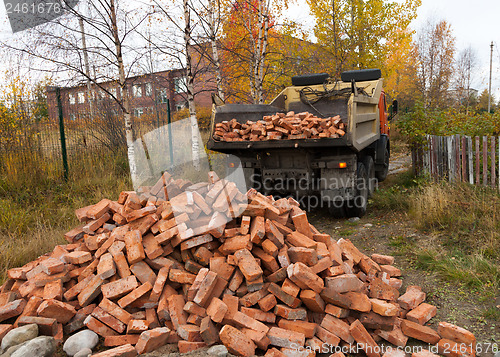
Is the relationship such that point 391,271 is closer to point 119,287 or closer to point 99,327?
point 119,287

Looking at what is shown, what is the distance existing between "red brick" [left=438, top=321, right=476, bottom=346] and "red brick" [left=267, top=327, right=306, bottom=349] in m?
1.23

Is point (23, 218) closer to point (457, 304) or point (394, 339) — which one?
point (394, 339)

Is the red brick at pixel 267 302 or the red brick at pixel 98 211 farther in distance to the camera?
the red brick at pixel 98 211

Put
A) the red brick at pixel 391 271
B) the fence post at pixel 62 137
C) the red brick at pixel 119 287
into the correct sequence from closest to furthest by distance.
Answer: the red brick at pixel 119 287, the red brick at pixel 391 271, the fence post at pixel 62 137

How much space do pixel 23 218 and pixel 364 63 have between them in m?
14.2

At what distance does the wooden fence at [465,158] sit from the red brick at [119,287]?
620 cm

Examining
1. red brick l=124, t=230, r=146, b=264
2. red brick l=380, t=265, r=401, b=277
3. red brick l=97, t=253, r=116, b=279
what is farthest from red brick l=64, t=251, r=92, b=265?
red brick l=380, t=265, r=401, b=277

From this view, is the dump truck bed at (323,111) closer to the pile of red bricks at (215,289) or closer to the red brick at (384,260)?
the red brick at (384,260)

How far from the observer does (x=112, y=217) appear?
4.20m

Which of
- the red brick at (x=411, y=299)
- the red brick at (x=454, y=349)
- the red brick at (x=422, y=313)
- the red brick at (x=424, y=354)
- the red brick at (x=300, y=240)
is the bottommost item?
the red brick at (x=454, y=349)

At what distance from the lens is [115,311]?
307cm

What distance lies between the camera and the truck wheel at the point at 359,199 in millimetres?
6354

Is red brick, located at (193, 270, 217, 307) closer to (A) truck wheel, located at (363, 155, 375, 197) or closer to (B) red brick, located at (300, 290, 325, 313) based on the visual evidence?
(B) red brick, located at (300, 290, 325, 313)

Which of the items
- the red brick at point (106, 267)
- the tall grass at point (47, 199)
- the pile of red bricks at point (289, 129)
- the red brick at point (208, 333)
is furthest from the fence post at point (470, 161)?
the tall grass at point (47, 199)
